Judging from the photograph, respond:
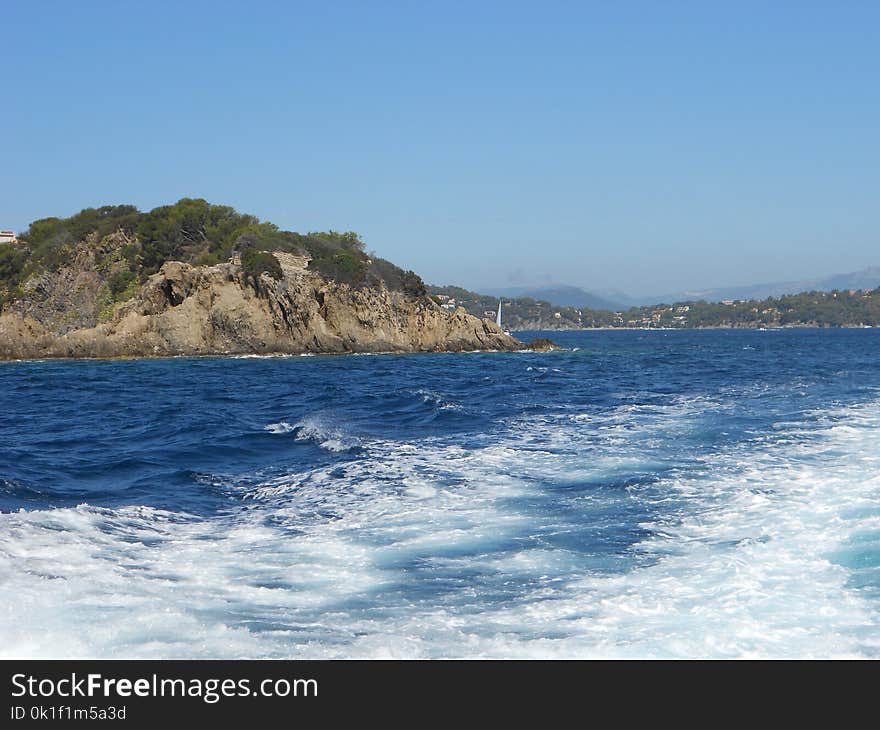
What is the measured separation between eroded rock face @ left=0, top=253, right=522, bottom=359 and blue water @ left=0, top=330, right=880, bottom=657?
1667 inches

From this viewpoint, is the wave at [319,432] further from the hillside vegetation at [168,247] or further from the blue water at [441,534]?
the hillside vegetation at [168,247]

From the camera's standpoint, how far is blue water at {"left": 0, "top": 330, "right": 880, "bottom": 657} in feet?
23.3

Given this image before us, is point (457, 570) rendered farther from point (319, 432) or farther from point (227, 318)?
point (227, 318)

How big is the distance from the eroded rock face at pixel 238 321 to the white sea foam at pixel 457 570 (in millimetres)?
53406

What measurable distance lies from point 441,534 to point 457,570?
163cm

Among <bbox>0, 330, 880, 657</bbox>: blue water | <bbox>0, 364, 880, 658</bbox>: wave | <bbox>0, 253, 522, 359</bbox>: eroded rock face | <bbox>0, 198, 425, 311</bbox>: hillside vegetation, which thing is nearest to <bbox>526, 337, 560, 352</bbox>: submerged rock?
<bbox>0, 253, 522, 359</bbox>: eroded rock face

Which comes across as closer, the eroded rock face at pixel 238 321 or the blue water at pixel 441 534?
the blue water at pixel 441 534

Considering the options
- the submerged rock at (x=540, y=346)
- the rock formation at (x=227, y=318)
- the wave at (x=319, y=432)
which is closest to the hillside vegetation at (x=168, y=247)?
the rock formation at (x=227, y=318)

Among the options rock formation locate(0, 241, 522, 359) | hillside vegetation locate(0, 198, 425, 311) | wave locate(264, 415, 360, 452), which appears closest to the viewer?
wave locate(264, 415, 360, 452)

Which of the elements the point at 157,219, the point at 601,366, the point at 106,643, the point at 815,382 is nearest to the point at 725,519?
the point at 106,643

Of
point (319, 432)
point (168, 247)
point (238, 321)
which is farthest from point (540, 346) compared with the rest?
point (319, 432)

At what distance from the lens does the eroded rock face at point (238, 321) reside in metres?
63.9

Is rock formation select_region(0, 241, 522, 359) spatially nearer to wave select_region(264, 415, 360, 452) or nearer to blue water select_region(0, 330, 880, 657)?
blue water select_region(0, 330, 880, 657)
